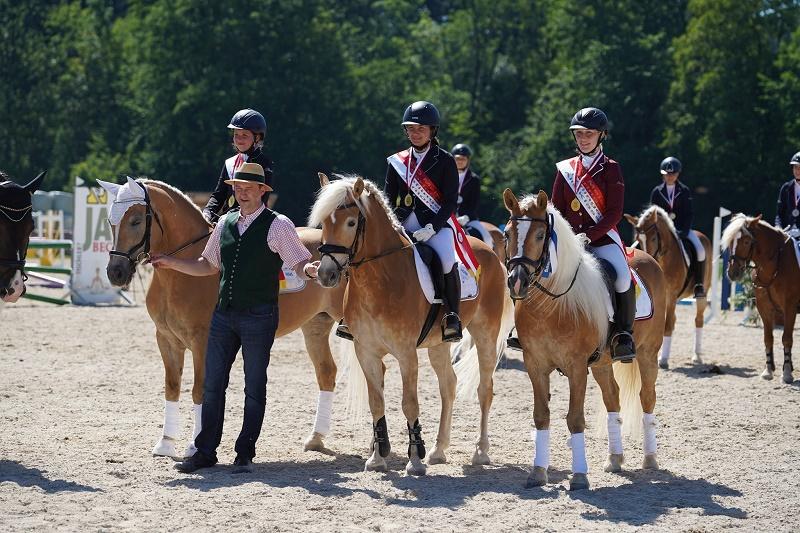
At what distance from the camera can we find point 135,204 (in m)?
7.88

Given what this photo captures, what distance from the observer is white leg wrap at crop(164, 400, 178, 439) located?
822 cm

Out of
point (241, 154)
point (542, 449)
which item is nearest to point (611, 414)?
point (542, 449)

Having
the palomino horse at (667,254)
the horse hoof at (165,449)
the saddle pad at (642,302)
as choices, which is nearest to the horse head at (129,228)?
the horse hoof at (165,449)

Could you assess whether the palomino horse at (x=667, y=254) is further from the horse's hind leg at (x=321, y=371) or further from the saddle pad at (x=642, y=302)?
the horse's hind leg at (x=321, y=371)

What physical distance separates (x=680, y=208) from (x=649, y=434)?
7454 millimetres

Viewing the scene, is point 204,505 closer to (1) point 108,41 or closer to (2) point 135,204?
(2) point 135,204

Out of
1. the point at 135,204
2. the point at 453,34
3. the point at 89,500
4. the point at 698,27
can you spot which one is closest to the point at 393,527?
the point at 89,500

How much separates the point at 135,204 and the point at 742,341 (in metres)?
11.6

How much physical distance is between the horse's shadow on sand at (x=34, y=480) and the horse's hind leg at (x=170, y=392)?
3.19 ft

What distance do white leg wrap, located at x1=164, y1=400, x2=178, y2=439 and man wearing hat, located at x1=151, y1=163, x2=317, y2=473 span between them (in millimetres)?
564

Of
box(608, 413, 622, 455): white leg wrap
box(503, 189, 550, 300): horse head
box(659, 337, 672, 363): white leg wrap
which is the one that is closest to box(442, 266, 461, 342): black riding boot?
box(503, 189, 550, 300): horse head

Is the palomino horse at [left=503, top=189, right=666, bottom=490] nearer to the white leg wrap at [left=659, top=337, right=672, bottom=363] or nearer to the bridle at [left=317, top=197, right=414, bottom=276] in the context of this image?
the bridle at [left=317, top=197, right=414, bottom=276]

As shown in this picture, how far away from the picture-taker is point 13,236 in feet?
26.7

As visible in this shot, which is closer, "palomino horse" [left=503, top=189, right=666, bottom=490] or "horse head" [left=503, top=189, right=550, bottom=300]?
"horse head" [left=503, top=189, right=550, bottom=300]
